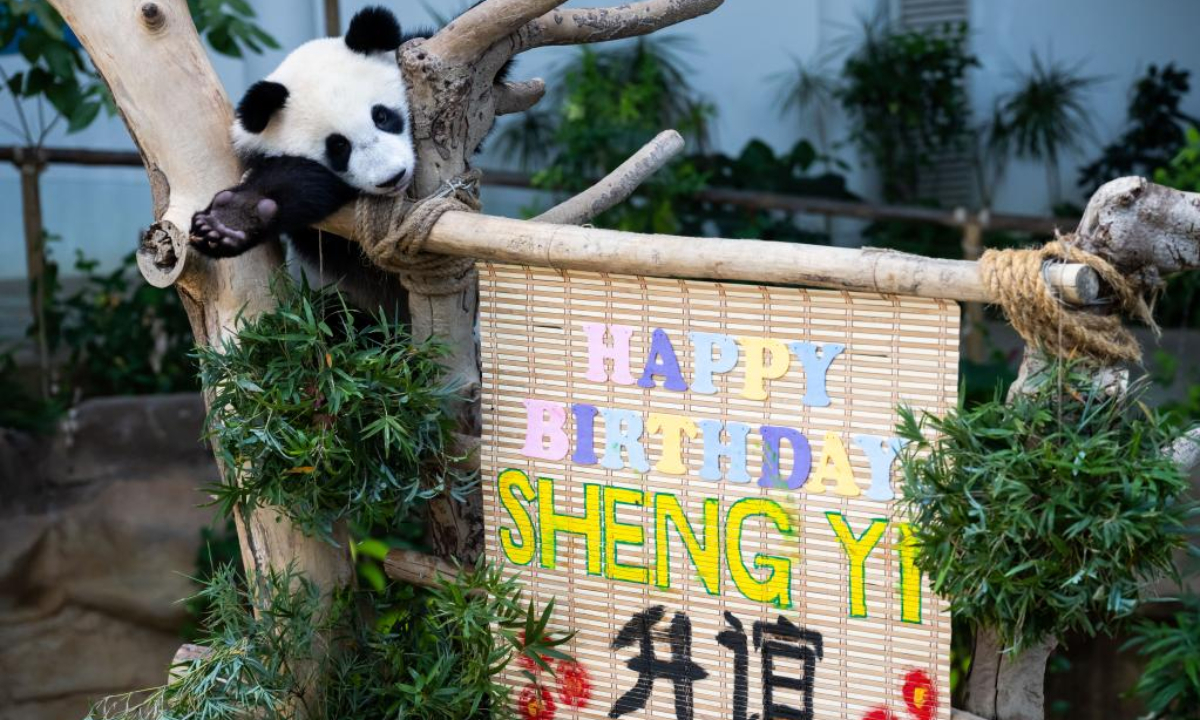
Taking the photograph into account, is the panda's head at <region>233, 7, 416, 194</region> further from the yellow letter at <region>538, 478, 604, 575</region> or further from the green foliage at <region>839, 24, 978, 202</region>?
the green foliage at <region>839, 24, 978, 202</region>

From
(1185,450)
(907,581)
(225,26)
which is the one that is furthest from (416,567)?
(225,26)

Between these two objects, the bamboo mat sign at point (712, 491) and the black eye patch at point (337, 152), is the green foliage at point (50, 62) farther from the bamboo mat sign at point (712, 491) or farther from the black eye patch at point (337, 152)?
the bamboo mat sign at point (712, 491)

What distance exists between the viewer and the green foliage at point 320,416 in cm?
195

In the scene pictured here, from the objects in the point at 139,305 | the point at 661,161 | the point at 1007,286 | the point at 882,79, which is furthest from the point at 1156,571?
the point at 882,79

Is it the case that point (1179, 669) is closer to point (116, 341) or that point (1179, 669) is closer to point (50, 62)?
point (50, 62)

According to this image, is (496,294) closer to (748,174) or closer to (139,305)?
(139,305)

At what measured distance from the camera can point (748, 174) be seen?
20.1 ft

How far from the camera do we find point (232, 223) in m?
2.01

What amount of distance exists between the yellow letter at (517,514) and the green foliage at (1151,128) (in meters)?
5.19

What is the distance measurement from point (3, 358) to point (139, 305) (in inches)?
20.3

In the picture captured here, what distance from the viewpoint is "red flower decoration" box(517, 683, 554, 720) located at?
2045 mm

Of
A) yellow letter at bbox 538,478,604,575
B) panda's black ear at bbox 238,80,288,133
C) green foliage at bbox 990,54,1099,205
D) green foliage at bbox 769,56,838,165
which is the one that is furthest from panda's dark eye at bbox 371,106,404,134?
green foliage at bbox 990,54,1099,205

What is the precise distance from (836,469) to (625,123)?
4.11 m

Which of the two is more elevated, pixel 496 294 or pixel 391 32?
pixel 391 32
